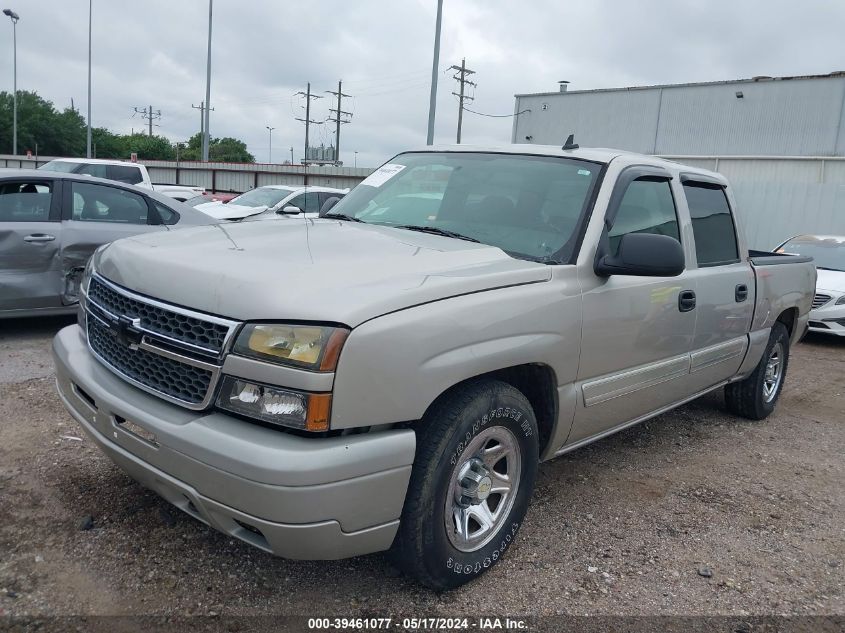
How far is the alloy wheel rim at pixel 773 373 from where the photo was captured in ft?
18.0

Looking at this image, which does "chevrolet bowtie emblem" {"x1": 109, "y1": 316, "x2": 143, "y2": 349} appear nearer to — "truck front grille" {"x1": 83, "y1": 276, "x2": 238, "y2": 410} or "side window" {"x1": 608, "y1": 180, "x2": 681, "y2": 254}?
Answer: "truck front grille" {"x1": 83, "y1": 276, "x2": 238, "y2": 410}

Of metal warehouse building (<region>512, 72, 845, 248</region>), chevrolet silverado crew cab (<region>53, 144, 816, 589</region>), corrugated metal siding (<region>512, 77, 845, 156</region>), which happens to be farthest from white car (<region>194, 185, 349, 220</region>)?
corrugated metal siding (<region>512, 77, 845, 156</region>)

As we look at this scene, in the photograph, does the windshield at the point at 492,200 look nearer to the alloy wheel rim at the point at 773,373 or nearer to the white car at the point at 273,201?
the alloy wheel rim at the point at 773,373

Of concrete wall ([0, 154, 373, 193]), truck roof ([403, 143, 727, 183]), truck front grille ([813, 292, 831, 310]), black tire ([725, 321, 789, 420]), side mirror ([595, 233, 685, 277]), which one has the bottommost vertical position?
black tire ([725, 321, 789, 420])

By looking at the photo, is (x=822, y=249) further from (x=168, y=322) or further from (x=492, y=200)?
(x=168, y=322)

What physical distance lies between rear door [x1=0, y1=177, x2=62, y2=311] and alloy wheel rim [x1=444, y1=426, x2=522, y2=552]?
5.04 meters

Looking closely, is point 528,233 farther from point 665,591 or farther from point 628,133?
point 628,133

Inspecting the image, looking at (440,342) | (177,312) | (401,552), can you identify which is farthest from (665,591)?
(177,312)

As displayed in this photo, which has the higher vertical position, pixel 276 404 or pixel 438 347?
pixel 438 347

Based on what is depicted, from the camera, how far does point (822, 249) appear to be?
10305mm

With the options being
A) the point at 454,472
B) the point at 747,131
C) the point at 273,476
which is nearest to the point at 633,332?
the point at 454,472

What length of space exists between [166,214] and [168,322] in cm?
520

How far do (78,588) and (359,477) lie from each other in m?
1.29

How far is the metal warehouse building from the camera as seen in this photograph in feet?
64.7
